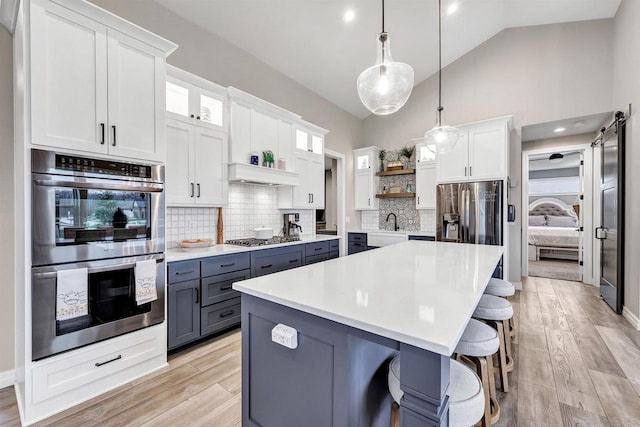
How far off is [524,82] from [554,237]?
4324mm

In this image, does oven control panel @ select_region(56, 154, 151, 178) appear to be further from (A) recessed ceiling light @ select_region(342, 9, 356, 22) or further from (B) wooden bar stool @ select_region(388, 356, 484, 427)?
(A) recessed ceiling light @ select_region(342, 9, 356, 22)

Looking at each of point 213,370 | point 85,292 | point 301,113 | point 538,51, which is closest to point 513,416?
point 213,370

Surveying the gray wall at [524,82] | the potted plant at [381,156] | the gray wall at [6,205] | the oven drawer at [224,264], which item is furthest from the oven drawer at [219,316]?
the gray wall at [524,82]

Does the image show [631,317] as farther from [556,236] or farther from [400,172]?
[556,236]

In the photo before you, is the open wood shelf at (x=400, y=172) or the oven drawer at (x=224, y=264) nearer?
the oven drawer at (x=224, y=264)

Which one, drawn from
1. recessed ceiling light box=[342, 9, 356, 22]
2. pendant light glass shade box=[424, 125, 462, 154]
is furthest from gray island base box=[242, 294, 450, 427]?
recessed ceiling light box=[342, 9, 356, 22]

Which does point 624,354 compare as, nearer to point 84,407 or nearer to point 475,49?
point 84,407

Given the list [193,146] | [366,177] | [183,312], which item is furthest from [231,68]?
[366,177]

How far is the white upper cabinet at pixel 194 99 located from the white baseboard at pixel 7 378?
232 cm

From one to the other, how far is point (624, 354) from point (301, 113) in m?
4.67

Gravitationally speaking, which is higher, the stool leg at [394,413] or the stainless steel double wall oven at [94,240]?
the stainless steel double wall oven at [94,240]

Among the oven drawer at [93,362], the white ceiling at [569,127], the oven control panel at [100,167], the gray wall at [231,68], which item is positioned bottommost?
the oven drawer at [93,362]

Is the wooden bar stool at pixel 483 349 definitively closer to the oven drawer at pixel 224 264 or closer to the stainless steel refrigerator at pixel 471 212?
the oven drawer at pixel 224 264

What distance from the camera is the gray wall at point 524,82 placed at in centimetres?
384
